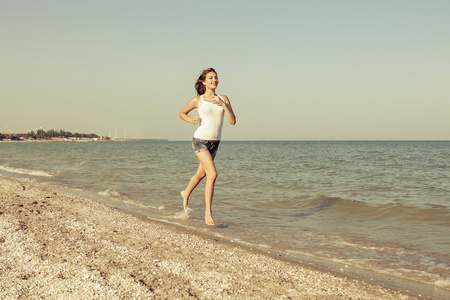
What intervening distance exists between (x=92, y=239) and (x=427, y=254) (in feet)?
14.9

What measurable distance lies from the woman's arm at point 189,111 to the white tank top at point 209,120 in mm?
88

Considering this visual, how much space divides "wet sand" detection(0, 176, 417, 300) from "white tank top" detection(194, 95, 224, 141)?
1.61 metres

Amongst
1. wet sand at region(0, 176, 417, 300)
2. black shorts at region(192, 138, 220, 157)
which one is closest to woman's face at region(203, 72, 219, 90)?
black shorts at region(192, 138, 220, 157)

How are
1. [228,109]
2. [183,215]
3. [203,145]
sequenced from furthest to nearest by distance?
[183,215] < [203,145] < [228,109]

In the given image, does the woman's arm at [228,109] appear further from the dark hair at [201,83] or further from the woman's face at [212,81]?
the dark hair at [201,83]

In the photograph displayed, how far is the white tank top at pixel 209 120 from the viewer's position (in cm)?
550

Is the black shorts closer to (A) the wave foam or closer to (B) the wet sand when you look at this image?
(B) the wet sand

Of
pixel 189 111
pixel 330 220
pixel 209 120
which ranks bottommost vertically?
pixel 330 220

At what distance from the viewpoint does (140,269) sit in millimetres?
3348

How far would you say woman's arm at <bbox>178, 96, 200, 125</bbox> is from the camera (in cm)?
557

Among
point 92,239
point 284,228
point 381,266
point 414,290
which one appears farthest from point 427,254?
point 92,239

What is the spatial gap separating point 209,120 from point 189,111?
16.9 inches

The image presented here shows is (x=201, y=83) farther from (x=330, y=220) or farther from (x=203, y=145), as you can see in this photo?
(x=330, y=220)

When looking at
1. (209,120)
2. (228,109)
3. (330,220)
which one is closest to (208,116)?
(209,120)
